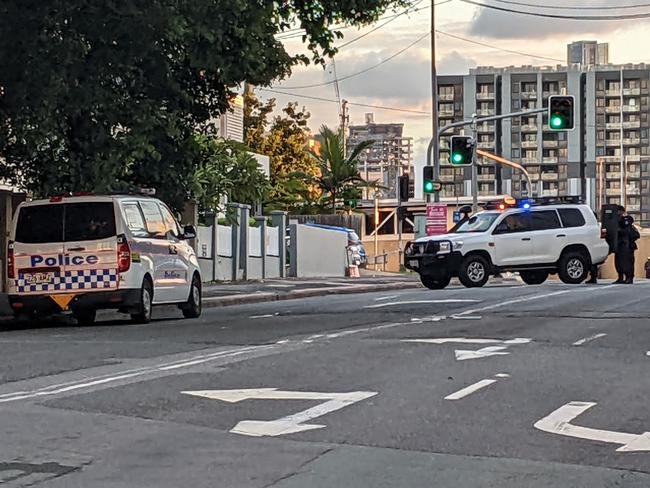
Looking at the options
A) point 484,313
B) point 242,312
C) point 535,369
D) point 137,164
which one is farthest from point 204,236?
point 535,369

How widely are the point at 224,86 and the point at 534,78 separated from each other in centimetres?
8840

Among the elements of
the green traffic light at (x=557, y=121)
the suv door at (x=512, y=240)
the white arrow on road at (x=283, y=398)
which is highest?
the green traffic light at (x=557, y=121)

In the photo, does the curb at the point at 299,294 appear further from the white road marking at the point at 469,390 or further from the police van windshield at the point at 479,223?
the white road marking at the point at 469,390

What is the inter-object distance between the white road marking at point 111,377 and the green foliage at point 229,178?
1662 cm

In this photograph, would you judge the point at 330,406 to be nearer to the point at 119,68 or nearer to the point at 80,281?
the point at 80,281

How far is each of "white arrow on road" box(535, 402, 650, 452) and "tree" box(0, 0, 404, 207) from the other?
28.9 ft

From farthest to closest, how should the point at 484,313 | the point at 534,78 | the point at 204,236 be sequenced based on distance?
the point at 534,78
the point at 204,236
the point at 484,313

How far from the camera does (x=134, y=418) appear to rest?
→ 879cm

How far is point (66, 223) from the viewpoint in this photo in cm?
1712

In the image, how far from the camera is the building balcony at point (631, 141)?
108 metres

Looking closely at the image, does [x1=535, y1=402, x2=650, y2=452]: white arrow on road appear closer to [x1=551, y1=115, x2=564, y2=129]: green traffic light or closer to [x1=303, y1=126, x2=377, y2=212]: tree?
[x1=551, y1=115, x2=564, y2=129]: green traffic light

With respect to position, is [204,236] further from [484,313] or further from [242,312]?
[484,313]

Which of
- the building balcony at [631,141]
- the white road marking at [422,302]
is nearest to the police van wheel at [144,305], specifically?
the white road marking at [422,302]

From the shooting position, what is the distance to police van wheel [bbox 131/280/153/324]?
57.2 feet
